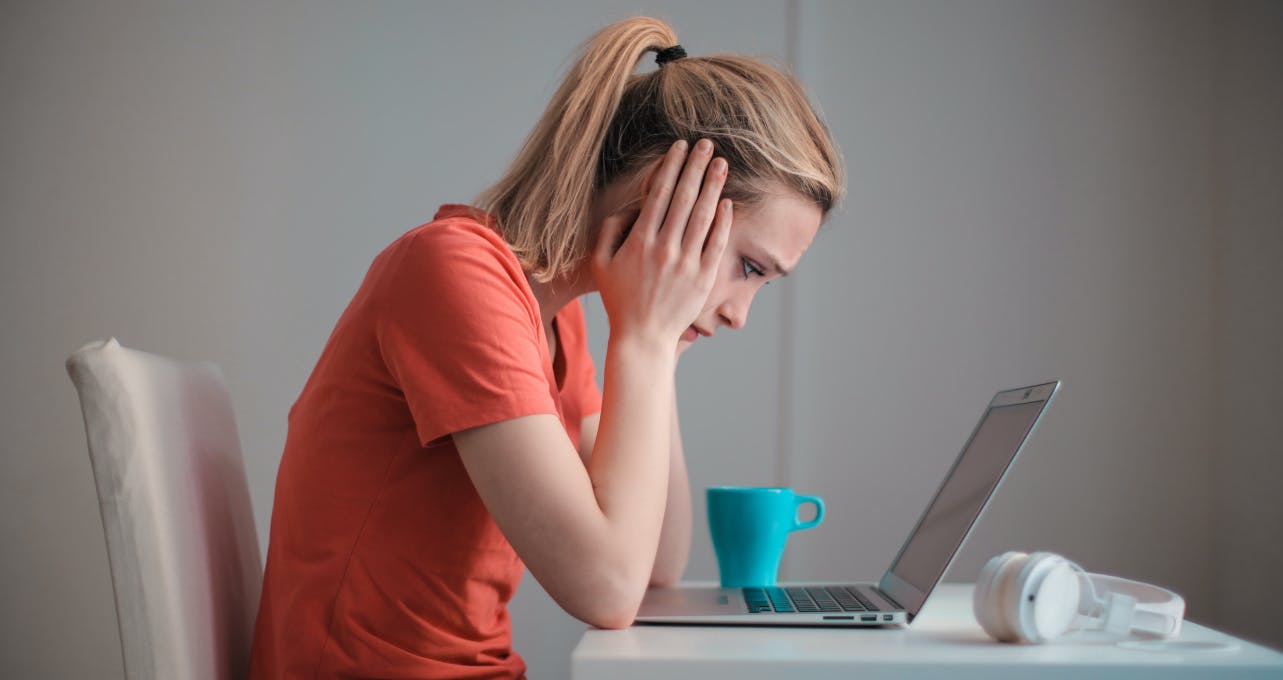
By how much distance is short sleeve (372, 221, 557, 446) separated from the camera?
0.79m

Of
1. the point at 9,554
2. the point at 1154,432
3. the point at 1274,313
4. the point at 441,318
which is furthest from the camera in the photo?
the point at 9,554

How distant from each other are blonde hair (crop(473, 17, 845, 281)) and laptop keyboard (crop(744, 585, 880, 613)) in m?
0.36

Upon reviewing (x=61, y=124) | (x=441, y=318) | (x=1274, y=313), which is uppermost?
(x=61, y=124)

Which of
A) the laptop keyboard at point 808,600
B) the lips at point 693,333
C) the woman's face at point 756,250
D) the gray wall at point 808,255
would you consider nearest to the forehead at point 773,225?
the woman's face at point 756,250

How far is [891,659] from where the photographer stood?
635 mm

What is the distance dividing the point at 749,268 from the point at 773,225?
2.1 inches

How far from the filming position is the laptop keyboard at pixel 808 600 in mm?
822

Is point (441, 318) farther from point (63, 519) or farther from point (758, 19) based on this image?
point (63, 519)

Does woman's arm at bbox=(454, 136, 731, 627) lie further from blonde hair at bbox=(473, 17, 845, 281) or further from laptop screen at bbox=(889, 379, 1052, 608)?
laptop screen at bbox=(889, 379, 1052, 608)

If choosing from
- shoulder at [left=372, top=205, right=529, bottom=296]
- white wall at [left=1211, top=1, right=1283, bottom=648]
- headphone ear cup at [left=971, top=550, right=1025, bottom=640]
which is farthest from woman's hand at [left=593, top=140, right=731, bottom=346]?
white wall at [left=1211, top=1, right=1283, bottom=648]

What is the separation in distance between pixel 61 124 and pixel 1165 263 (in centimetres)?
204

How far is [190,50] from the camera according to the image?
6.53 feet

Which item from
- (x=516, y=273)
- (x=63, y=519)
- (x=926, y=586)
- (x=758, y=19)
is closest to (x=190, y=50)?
(x=63, y=519)

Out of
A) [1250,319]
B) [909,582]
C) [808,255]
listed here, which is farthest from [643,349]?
[1250,319]
